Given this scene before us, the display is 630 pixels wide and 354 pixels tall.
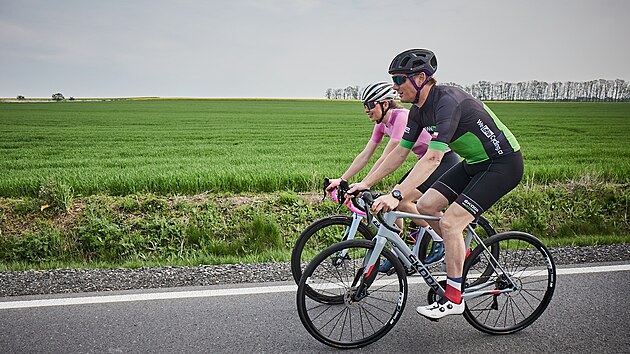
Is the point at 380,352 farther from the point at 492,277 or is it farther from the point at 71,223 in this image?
the point at 71,223

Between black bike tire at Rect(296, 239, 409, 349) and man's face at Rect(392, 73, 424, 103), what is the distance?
116 cm

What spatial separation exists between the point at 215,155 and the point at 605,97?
32.0m

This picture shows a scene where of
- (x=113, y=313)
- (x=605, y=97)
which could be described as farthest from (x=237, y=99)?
(x=113, y=313)

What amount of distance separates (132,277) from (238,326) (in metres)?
1.63

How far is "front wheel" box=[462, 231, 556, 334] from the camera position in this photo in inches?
159

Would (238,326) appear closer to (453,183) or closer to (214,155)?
(453,183)

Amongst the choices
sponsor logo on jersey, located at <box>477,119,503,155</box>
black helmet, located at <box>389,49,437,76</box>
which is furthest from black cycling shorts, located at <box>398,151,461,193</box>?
black helmet, located at <box>389,49,437,76</box>

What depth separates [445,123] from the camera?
3715 millimetres

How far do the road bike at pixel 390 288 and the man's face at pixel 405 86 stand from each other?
80 centimetres

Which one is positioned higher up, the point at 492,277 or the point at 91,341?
the point at 492,277

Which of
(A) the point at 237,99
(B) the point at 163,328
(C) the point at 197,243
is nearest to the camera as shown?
(B) the point at 163,328

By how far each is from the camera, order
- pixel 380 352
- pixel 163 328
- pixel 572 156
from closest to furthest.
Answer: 1. pixel 380 352
2. pixel 163 328
3. pixel 572 156

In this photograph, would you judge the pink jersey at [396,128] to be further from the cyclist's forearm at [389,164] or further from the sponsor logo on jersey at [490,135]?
the sponsor logo on jersey at [490,135]

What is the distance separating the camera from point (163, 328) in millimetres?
3986
